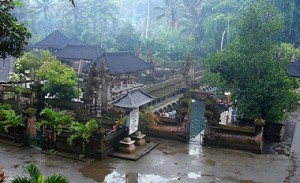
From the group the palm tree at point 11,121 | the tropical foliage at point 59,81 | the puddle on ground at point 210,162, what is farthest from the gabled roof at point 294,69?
the palm tree at point 11,121

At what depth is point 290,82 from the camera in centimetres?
2391

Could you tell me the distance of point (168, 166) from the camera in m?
19.2

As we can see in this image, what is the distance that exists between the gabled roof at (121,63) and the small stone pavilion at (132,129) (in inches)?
804

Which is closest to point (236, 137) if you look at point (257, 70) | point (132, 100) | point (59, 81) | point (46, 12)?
point (257, 70)

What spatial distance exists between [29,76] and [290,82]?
82.2 ft

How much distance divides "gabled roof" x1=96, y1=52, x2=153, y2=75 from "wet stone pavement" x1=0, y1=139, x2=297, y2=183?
22.2m

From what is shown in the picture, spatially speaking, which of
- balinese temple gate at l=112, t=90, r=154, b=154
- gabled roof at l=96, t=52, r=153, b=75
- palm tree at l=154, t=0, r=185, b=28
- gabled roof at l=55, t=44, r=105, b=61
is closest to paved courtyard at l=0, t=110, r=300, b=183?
balinese temple gate at l=112, t=90, r=154, b=154

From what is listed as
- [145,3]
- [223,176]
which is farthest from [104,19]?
[223,176]

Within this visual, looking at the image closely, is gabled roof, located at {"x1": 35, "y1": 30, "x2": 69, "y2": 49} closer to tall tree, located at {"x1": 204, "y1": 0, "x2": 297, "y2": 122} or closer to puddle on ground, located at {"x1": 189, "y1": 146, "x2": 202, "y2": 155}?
tall tree, located at {"x1": 204, "y1": 0, "x2": 297, "y2": 122}

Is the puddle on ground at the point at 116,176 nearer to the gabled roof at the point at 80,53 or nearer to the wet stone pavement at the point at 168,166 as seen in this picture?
the wet stone pavement at the point at 168,166

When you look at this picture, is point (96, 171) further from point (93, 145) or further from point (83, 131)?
point (83, 131)

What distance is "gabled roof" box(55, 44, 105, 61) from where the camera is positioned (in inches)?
2060

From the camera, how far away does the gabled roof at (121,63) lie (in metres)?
42.8

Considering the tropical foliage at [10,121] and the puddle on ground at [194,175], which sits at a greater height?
the tropical foliage at [10,121]
